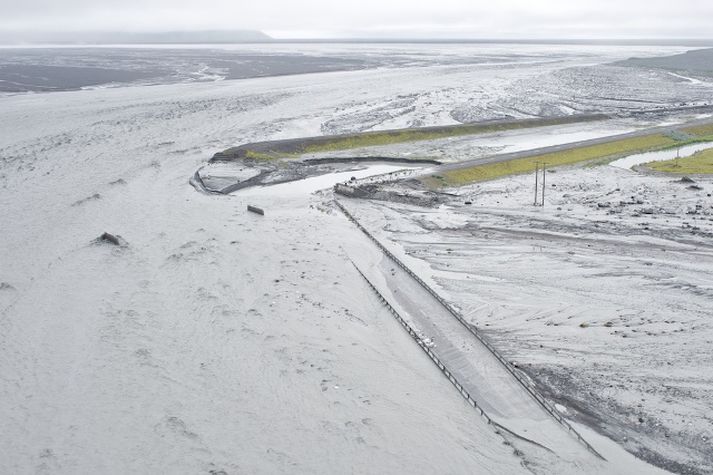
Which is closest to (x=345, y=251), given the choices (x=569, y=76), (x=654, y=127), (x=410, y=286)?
(x=410, y=286)

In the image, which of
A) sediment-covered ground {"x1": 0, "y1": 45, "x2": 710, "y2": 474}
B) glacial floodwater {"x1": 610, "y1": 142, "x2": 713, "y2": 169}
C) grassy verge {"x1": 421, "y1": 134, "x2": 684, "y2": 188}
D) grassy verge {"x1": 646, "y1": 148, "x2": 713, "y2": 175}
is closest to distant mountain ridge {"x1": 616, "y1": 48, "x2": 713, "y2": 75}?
glacial floodwater {"x1": 610, "y1": 142, "x2": 713, "y2": 169}

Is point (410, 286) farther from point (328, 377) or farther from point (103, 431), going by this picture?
point (103, 431)

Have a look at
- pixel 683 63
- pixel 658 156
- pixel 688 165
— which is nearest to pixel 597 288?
pixel 688 165

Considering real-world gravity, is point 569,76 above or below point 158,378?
above

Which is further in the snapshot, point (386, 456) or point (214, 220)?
point (214, 220)

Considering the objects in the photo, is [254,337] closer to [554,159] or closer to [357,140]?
[554,159]

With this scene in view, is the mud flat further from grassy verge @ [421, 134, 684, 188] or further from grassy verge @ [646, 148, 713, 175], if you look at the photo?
grassy verge @ [646, 148, 713, 175]
